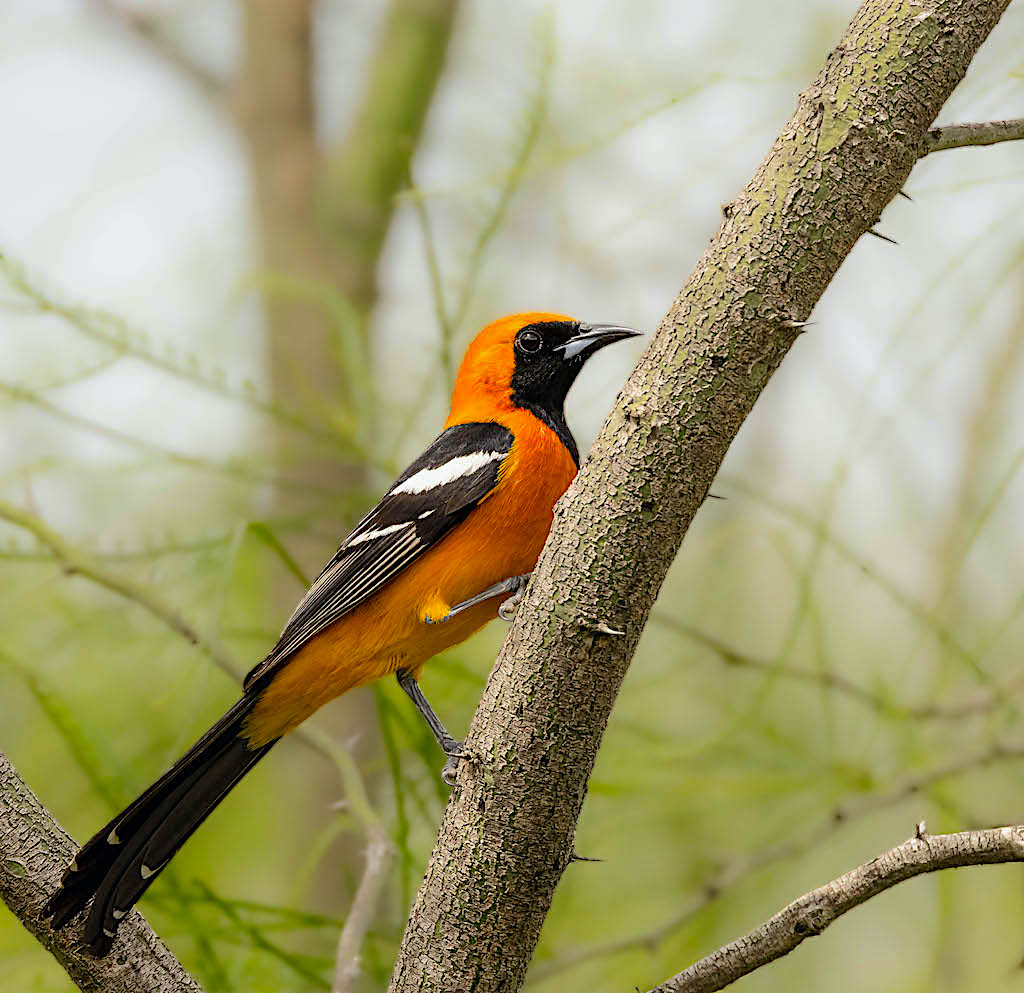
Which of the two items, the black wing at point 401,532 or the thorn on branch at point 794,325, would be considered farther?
the black wing at point 401,532

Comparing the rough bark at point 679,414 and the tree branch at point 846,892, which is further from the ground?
the rough bark at point 679,414

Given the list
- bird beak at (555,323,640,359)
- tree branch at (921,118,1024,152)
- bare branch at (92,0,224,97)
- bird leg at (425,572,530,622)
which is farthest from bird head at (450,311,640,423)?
bare branch at (92,0,224,97)

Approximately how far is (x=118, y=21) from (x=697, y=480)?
5.42 metres

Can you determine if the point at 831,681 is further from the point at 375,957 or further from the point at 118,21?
the point at 118,21

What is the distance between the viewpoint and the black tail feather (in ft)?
6.72

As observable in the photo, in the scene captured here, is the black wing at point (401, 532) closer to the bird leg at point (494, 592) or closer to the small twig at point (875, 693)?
the bird leg at point (494, 592)

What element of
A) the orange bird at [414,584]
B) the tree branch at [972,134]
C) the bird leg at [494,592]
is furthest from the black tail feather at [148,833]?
the tree branch at [972,134]

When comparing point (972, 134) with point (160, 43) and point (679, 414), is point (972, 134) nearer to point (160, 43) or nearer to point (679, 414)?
point (679, 414)

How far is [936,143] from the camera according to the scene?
6.25 ft

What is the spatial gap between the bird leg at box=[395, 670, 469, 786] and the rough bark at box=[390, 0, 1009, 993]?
0.58 m

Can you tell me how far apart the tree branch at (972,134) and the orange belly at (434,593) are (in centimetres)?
146

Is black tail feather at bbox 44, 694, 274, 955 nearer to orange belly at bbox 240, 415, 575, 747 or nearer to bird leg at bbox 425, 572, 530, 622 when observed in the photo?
orange belly at bbox 240, 415, 575, 747

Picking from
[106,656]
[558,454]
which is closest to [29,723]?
[106,656]

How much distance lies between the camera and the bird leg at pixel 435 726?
281 centimetres
